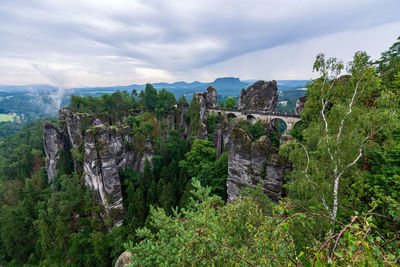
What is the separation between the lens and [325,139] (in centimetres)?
845

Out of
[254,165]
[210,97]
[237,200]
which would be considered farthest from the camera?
[210,97]

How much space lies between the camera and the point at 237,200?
5.59 m

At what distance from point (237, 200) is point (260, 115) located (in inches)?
1323

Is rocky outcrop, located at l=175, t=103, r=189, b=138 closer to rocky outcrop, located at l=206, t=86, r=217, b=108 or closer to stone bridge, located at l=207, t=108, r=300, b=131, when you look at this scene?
rocky outcrop, located at l=206, t=86, r=217, b=108

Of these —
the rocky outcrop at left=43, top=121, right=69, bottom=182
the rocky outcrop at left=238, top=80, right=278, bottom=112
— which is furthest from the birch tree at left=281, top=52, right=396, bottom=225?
the rocky outcrop at left=43, top=121, right=69, bottom=182

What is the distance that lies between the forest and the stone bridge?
3638mm

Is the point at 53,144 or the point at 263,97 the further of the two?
the point at 263,97

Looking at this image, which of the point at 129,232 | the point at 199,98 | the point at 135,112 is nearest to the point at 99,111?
the point at 135,112

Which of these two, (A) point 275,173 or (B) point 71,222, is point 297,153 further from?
(B) point 71,222

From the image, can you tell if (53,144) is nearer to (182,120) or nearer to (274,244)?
(182,120)

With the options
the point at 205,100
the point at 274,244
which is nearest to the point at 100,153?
the point at 274,244

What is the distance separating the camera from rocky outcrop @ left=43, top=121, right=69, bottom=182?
112 feet

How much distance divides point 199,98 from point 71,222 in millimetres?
33374

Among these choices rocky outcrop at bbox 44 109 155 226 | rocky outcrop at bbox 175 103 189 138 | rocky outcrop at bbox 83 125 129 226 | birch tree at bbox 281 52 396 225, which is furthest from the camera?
rocky outcrop at bbox 175 103 189 138
